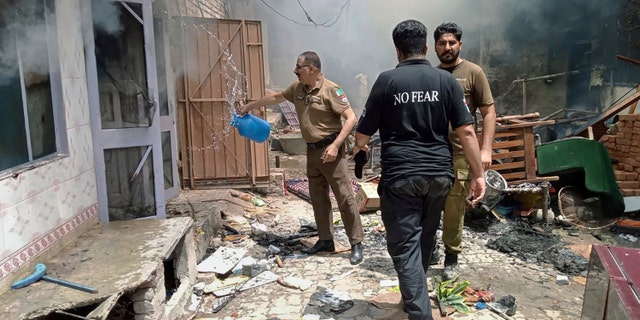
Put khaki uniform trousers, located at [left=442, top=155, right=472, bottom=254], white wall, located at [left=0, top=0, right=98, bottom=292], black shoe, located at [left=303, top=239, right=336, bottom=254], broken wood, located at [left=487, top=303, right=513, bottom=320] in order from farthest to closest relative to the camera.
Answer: black shoe, located at [left=303, top=239, right=336, bottom=254] < khaki uniform trousers, located at [left=442, top=155, right=472, bottom=254] < broken wood, located at [left=487, top=303, right=513, bottom=320] < white wall, located at [left=0, top=0, right=98, bottom=292]

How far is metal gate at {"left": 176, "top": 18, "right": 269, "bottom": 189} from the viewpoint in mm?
6941

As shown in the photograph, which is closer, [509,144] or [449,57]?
[449,57]

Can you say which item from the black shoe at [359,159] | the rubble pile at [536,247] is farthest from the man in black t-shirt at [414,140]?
the rubble pile at [536,247]

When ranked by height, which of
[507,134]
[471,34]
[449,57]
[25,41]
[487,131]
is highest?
[471,34]

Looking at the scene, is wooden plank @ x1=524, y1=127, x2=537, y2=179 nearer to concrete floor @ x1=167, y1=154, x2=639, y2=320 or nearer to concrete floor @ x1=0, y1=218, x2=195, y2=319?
concrete floor @ x1=167, y1=154, x2=639, y2=320

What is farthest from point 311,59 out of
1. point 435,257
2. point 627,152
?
point 627,152

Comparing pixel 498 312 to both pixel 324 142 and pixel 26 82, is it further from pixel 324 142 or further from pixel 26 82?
pixel 26 82

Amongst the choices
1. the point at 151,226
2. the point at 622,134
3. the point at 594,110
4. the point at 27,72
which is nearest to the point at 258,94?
the point at 151,226

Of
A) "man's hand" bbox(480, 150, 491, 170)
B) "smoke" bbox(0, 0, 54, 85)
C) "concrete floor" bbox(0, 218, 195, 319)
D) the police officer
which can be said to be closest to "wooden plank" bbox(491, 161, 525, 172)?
the police officer

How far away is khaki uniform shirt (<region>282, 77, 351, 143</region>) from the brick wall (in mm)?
4657

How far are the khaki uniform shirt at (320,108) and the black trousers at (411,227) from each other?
4.85 feet

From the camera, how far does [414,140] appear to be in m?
3.09

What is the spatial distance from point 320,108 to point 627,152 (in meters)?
5.20

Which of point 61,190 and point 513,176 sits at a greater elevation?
point 61,190
